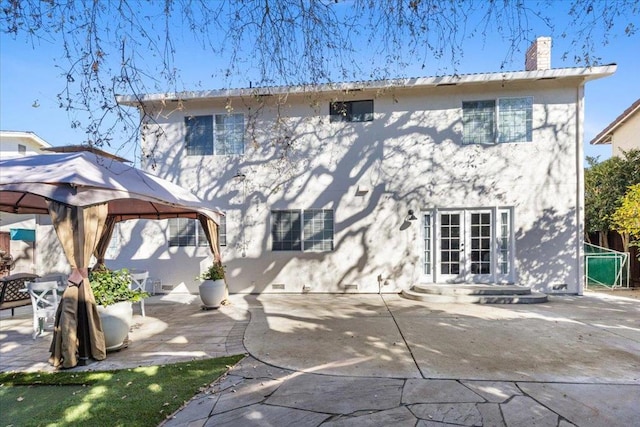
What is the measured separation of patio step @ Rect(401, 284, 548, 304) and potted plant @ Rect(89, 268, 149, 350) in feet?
20.9

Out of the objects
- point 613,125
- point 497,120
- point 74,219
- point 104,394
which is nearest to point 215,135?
point 74,219

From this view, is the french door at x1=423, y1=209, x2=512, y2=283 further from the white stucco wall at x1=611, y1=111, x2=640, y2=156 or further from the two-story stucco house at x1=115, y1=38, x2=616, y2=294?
the white stucco wall at x1=611, y1=111, x2=640, y2=156

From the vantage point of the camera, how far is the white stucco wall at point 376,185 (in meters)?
8.90

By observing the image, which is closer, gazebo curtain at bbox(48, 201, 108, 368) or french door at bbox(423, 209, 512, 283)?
gazebo curtain at bbox(48, 201, 108, 368)

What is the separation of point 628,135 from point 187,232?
18.1 meters

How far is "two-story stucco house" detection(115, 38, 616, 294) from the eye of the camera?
8.89m

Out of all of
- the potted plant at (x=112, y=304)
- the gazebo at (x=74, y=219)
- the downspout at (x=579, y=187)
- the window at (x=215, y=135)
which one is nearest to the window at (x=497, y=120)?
the downspout at (x=579, y=187)

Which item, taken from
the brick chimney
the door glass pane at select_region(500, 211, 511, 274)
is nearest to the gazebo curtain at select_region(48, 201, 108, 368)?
the door glass pane at select_region(500, 211, 511, 274)

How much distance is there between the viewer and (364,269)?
30.7 feet

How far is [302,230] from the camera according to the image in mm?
9586

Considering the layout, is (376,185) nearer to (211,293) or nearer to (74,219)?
(211,293)

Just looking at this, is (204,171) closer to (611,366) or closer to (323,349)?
(323,349)

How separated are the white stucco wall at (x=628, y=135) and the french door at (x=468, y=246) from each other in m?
8.49

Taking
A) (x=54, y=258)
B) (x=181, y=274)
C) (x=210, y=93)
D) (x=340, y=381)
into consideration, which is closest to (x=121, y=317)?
(x=340, y=381)
